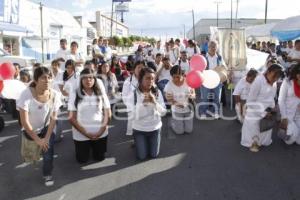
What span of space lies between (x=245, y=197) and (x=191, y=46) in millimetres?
9104

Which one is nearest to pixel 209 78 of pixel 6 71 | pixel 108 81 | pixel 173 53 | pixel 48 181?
pixel 108 81

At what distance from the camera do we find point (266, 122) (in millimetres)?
6184

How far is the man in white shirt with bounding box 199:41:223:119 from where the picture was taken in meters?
8.69

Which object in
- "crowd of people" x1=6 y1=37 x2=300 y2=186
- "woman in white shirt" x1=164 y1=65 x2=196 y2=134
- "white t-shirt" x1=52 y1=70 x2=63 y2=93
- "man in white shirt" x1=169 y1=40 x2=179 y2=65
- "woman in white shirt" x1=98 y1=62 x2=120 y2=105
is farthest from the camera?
"man in white shirt" x1=169 y1=40 x2=179 y2=65

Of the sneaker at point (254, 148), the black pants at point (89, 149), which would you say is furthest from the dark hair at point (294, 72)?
the black pants at point (89, 149)

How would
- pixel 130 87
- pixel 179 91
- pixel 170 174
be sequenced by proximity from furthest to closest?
pixel 179 91, pixel 130 87, pixel 170 174

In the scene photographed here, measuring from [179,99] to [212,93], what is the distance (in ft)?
5.58

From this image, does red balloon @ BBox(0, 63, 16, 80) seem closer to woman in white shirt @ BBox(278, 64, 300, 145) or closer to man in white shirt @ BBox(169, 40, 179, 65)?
woman in white shirt @ BBox(278, 64, 300, 145)

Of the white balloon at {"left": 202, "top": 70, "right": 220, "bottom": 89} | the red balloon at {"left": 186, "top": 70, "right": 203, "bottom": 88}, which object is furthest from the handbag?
the white balloon at {"left": 202, "top": 70, "right": 220, "bottom": 89}

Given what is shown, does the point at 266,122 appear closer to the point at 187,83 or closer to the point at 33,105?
the point at 187,83

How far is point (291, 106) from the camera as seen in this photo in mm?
6258

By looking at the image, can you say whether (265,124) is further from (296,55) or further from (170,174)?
(296,55)

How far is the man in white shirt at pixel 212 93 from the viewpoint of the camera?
8.69 m

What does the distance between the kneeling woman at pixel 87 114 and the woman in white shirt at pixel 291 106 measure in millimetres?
3074
